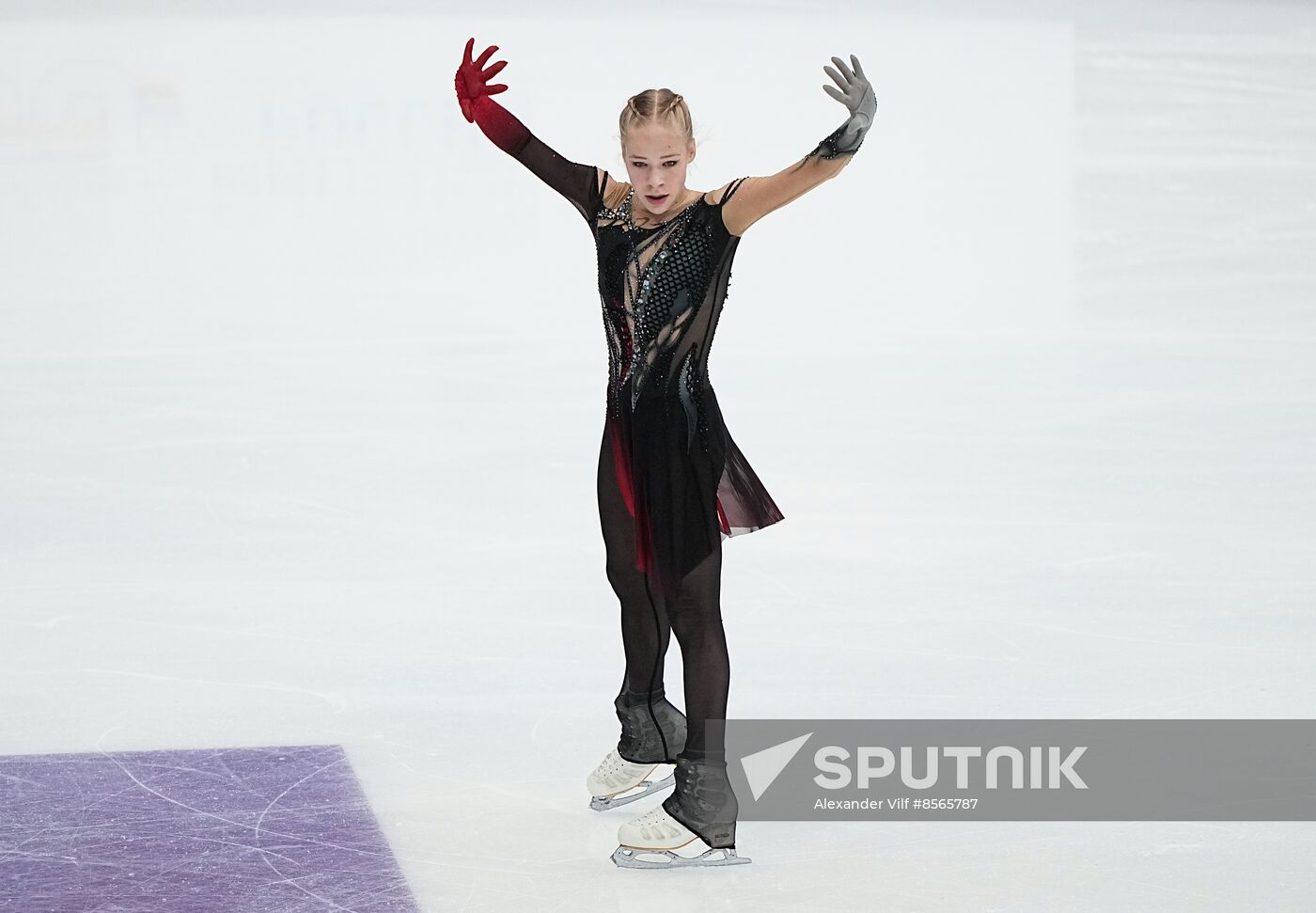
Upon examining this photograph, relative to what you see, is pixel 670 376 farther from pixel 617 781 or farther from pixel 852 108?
pixel 617 781

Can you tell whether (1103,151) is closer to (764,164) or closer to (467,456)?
(764,164)

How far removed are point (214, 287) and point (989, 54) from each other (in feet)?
18.2

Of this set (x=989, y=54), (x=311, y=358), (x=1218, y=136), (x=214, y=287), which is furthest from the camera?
(x=989, y=54)

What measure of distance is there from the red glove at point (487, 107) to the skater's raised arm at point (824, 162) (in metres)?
0.58

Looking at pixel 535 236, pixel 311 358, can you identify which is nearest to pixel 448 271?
pixel 535 236

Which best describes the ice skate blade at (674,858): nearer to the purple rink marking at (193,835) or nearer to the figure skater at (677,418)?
the figure skater at (677,418)

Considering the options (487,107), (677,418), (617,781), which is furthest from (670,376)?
(617,781)

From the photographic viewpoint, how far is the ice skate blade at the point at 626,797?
3514 millimetres

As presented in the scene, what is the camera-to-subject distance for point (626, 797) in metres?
3.55

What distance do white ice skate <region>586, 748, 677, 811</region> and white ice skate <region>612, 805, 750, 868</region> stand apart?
0.25m

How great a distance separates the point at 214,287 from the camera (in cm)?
941

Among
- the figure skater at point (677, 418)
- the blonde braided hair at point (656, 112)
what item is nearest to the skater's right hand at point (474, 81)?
the figure skater at point (677, 418)

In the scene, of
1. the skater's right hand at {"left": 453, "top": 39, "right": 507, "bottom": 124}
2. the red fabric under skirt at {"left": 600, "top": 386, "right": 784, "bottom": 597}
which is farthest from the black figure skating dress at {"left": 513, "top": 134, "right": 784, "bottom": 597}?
the skater's right hand at {"left": 453, "top": 39, "right": 507, "bottom": 124}

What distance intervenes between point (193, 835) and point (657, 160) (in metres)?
1.49
